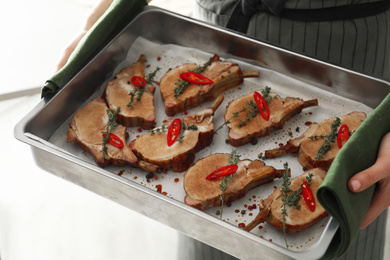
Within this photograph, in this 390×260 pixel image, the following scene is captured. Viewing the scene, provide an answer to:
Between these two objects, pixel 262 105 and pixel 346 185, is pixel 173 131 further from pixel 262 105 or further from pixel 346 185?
pixel 346 185

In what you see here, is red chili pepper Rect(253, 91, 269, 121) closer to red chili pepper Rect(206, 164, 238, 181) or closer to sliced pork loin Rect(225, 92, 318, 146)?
sliced pork loin Rect(225, 92, 318, 146)

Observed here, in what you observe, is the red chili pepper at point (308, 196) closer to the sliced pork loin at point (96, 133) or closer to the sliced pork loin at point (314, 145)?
the sliced pork loin at point (314, 145)

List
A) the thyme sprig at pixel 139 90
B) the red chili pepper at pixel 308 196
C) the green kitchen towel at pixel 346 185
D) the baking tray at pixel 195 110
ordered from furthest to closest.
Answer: the thyme sprig at pixel 139 90, the red chili pepper at pixel 308 196, the baking tray at pixel 195 110, the green kitchen towel at pixel 346 185

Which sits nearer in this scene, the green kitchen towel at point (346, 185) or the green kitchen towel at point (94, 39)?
the green kitchen towel at point (346, 185)

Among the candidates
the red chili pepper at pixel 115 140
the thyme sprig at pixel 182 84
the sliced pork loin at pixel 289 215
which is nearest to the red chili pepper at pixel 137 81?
the thyme sprig at pixel 182 84

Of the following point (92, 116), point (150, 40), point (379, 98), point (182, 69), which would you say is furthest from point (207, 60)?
point (379, 98)

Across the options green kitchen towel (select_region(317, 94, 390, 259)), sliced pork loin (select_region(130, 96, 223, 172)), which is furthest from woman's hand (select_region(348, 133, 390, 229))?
sliced pork loin (select_region(130, 96, 223, 172))

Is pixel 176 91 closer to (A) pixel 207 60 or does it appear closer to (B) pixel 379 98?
(A) pixel 207 60
